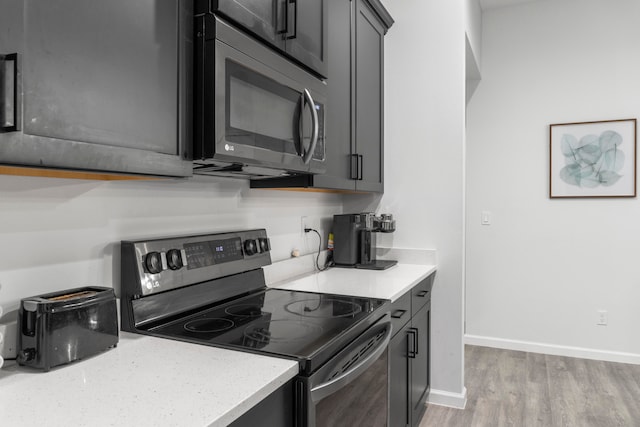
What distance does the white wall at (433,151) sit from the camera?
2.53 meters

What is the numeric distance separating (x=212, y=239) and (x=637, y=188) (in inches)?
127

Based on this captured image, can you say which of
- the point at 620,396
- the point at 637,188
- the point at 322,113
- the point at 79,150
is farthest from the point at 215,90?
the point at 637,188

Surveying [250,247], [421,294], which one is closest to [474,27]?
[421,294]

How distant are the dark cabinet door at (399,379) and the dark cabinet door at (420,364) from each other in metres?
0.10

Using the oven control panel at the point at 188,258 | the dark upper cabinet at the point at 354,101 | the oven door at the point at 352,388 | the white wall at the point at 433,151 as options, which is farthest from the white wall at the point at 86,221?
the white wall at the point at 433,151

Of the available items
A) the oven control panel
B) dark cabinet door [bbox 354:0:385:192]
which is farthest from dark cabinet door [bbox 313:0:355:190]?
the oven control panel

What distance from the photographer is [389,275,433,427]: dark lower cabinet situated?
1832 millimetres

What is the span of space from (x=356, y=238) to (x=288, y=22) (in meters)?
1.36

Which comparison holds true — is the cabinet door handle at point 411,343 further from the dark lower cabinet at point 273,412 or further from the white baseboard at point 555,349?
the white baseboard at point 555,349

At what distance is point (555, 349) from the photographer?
3.47m

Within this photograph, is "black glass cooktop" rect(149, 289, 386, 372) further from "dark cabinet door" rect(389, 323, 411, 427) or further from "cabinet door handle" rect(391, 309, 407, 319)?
"dark cabinet door" rect(389, 323, 411, 427)

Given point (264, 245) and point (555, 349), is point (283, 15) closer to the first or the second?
point (264, 245)

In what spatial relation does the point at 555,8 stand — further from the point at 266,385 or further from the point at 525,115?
the point at 266,385

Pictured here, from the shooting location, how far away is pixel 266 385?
0.91m
